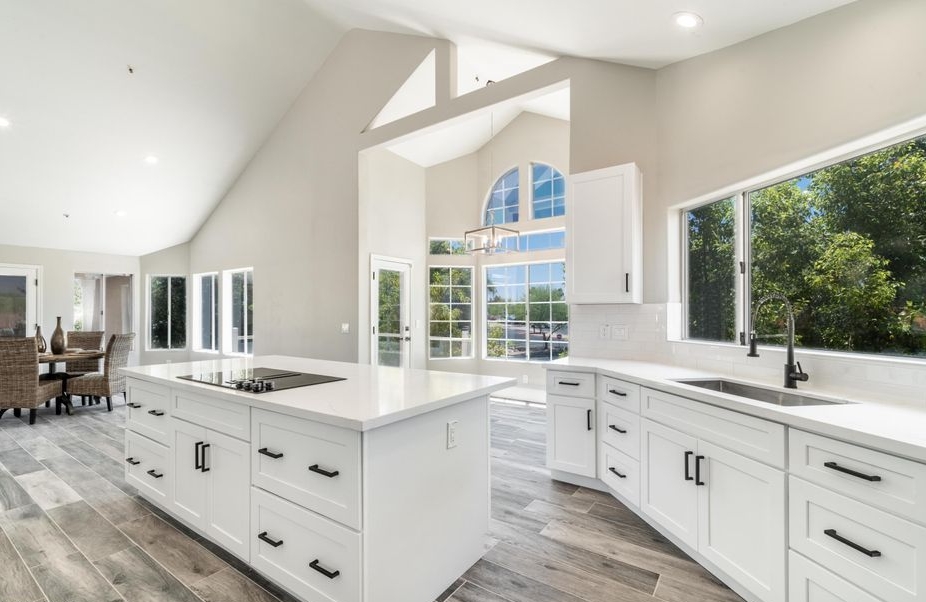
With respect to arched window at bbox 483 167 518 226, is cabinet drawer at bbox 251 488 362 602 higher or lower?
lower

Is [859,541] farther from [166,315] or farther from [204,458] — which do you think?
[166,315]

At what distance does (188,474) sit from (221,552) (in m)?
0.44

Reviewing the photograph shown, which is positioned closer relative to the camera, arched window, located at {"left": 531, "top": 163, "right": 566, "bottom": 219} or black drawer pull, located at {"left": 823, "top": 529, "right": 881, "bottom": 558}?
black drawer pull, located at {"left": 823, "top": 529, "right": 881, "bottom": 558}

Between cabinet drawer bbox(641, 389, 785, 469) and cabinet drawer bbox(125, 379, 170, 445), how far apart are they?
8.96 ft

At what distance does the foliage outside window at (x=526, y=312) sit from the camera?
6723 millimetres

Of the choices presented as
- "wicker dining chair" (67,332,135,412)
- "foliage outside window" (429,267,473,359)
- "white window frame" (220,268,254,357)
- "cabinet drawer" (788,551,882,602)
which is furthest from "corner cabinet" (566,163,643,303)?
"white window frame" (220,268,254,357)

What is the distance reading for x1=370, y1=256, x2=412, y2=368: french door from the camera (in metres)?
5.84

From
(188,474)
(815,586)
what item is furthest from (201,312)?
(815,586)

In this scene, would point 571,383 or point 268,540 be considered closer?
point 268,540

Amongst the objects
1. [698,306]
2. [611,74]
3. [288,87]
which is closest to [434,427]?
[698,306]

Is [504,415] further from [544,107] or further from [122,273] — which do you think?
[122,273]

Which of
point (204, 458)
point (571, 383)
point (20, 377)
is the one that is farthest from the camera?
point (20, 377)

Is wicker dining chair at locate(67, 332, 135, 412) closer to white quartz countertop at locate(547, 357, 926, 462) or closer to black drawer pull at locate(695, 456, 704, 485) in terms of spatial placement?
white quartz countertop at locate(547, 357, 926, 462)

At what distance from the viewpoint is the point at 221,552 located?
2.34m
